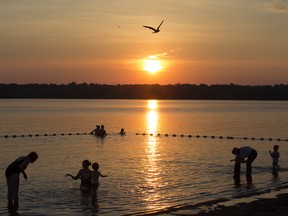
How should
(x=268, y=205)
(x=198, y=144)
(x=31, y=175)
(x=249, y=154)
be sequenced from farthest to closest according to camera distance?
(x=198, y=144), (x=31, y=175), (x=249, y=154), (x=268, y=205)

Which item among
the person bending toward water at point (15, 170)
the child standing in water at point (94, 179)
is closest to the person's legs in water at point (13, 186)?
the person bending toward water at point (15, 170)

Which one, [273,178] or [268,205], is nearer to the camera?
[268,205]

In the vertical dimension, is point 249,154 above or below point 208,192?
above

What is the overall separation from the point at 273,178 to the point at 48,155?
18.8m

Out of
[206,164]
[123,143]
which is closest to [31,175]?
[206,164]

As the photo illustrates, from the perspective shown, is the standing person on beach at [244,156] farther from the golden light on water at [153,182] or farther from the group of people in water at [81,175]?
the golden light on water at [153,182]

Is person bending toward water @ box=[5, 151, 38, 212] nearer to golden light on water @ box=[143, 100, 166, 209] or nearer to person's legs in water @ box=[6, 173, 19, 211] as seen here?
person's legs in water @ box=[6, 173, 19, 211]

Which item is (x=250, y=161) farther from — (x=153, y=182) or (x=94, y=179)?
(x=94, y=179)

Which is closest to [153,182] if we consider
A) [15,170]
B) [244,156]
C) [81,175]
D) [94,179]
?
[244,156]

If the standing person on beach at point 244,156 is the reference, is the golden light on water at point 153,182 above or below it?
below

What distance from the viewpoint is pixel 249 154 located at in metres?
24.3

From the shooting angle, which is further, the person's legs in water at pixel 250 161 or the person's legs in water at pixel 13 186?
the person's legs in water at pixel 250 161

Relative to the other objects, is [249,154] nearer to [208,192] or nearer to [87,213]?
[208,192]

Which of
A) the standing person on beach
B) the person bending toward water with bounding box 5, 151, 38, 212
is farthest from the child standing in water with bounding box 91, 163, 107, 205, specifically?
the standing person on beach
